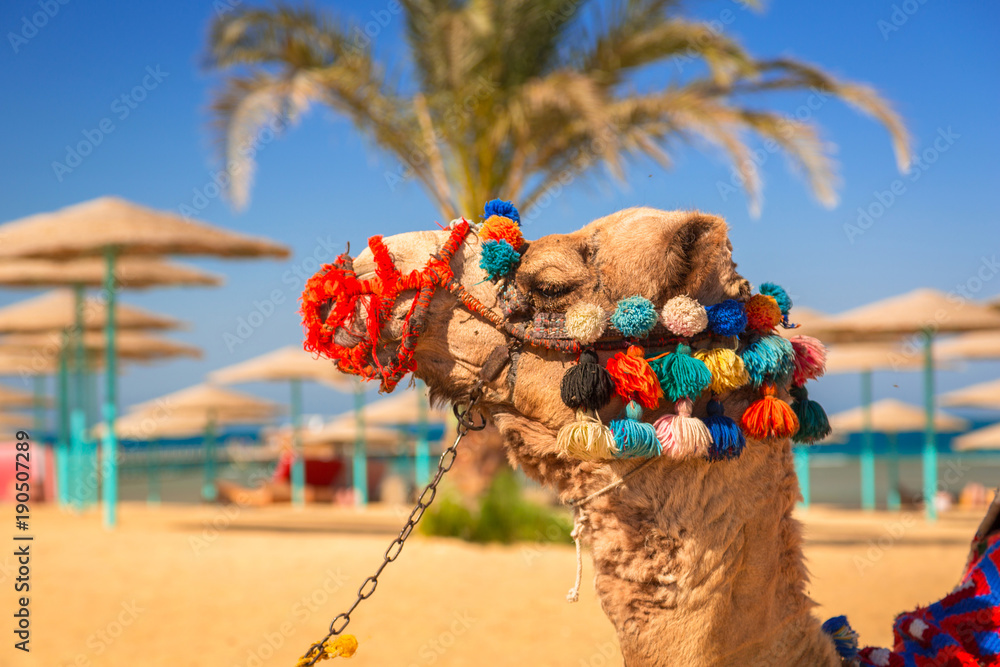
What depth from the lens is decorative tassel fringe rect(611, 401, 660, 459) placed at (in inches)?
66.2

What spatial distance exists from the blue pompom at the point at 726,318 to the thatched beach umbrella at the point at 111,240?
9.42m

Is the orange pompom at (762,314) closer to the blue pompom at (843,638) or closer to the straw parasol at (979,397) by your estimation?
the blue pompom at (843,638)

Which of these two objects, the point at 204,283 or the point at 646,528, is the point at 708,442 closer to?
the point at 646,528

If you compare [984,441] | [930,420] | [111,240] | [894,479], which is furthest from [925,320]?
[111,240]

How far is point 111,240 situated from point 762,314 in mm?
9766

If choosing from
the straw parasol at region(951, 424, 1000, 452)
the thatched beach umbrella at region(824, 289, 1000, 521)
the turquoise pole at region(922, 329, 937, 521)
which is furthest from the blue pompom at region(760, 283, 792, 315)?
the straw parasol at region(951, 424, 1000, 452)

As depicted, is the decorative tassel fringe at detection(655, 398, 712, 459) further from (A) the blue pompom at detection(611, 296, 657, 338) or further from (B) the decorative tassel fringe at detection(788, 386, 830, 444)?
(B) the decorative tassel fringe at detection(788, 386, 830, 444)

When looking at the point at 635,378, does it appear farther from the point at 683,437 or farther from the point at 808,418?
the point at 808,418

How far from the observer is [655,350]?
1.81m

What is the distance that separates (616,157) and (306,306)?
7929 mm

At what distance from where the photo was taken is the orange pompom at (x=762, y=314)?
185 cm

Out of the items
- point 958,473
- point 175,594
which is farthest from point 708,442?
point 958,473

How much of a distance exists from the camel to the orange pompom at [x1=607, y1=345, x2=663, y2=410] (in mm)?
50

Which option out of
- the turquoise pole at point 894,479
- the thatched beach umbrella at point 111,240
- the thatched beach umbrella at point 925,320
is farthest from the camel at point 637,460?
the turquoise pole at point 894,479
